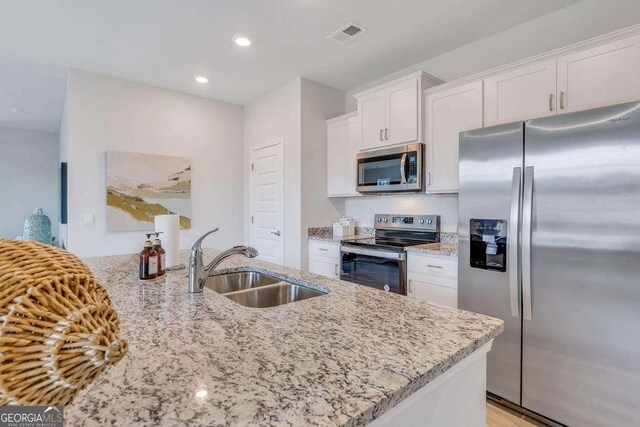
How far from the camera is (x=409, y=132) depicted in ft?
9.53

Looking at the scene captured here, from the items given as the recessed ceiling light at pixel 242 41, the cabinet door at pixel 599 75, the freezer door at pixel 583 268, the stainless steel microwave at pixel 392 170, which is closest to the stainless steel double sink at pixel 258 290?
the freezer door at pixel 583 268

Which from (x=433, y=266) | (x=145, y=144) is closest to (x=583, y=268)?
(x=433, y=266)

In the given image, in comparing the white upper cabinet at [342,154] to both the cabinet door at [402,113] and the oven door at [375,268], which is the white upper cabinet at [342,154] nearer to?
the cabinet door at [402,113]

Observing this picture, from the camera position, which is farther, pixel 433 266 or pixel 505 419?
pixel 433 266

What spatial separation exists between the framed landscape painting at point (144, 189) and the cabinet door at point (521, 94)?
3326mm

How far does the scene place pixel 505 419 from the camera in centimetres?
186

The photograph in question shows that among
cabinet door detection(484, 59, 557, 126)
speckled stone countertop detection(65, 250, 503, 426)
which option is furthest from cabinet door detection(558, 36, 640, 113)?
speckled stone countertop detection(65, 250, 503, 426)

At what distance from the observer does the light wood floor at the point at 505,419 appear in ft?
5.96

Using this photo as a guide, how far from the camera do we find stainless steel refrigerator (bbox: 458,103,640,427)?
1.54m

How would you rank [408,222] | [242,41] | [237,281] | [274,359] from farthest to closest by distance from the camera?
[408,222] < [242,41] < [237,281] < [274,359]

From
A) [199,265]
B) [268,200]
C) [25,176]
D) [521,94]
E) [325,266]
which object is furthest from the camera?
[25,176]

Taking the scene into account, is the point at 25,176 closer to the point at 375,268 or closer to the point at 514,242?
the point at 375,268

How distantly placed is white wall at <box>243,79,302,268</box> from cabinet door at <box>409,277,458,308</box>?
141cm

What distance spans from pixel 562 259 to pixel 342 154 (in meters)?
2.38
